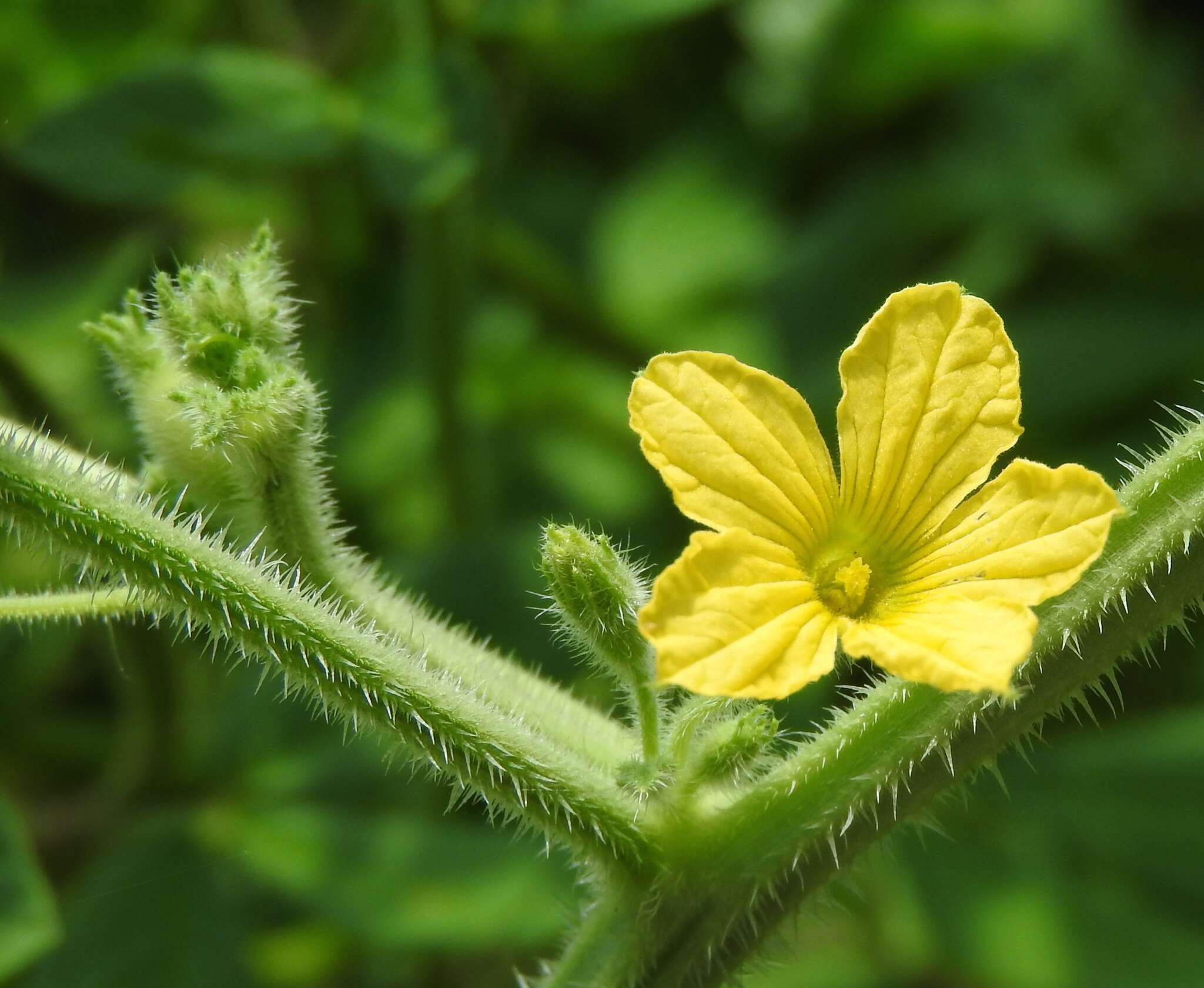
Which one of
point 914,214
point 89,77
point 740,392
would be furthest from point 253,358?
point 914,214

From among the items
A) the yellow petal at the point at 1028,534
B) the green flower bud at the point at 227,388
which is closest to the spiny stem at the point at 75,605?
the green flower bud at the point at 227,388

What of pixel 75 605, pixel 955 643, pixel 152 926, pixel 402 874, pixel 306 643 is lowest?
pixel 152 926

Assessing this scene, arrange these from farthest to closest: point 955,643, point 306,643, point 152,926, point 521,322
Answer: point 521,322
point 152,926
point 306,643
point 955,643

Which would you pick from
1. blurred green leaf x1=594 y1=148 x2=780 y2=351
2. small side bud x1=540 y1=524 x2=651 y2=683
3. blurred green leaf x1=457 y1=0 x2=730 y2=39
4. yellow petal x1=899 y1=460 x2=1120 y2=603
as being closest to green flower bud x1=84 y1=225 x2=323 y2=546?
small side bud x1=540 y1=524 x2=651 y2=683

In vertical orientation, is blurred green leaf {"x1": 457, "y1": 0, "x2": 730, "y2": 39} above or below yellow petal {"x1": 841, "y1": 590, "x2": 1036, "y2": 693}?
above

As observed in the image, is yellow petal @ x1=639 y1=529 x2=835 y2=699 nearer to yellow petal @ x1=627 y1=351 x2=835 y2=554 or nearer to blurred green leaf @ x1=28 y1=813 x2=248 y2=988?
yellow petal @ x1=627 y1=351 x2=835 y2=554

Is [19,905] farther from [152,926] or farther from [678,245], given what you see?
[678,245]

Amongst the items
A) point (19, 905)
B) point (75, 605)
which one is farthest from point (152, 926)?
point (75, 605)
